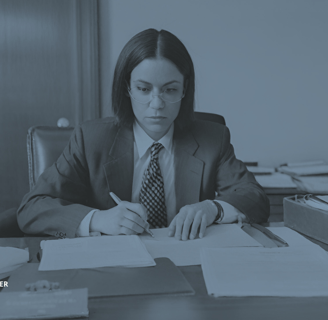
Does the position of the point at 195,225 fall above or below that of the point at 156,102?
below

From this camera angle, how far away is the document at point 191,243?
2.62ft

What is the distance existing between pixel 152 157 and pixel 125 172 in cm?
12

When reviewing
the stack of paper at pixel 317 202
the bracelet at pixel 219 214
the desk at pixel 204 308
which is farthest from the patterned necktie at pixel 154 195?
the desk at pixel 204 308

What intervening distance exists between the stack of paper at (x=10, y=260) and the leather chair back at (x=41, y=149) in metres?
0.79

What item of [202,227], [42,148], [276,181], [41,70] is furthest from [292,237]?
[41,70]

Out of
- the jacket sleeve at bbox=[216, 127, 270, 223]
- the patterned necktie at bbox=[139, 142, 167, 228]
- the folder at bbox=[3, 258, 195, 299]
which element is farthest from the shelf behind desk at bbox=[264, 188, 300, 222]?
the folder at bbox=[3, 258, 195, 299]

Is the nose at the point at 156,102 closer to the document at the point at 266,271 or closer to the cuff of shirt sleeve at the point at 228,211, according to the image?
the cuff of shirt sleeve at the point at 228,211

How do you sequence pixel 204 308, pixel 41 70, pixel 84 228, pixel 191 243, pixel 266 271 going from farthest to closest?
1. pixel 41 70
2. pixel 84 228
3. pixel 191 243
4. pixel 266 271
5. pixel 204 308

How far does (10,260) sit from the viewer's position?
2.39 ft

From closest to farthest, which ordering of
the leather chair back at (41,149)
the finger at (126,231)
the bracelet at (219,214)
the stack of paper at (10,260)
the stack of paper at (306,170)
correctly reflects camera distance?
the stack of paper at (10,260) < the finger at (126,231) < the bracelet at (219,214) < the leather chair back at (41,149) < the stack of paper at (306,170)

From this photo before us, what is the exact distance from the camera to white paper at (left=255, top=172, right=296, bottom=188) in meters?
2.04

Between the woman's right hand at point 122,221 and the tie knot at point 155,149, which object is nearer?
the woman's right hand at point 122,221

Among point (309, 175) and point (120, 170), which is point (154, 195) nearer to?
point (120, 170)

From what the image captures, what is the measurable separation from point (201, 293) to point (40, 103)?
2.12 m
